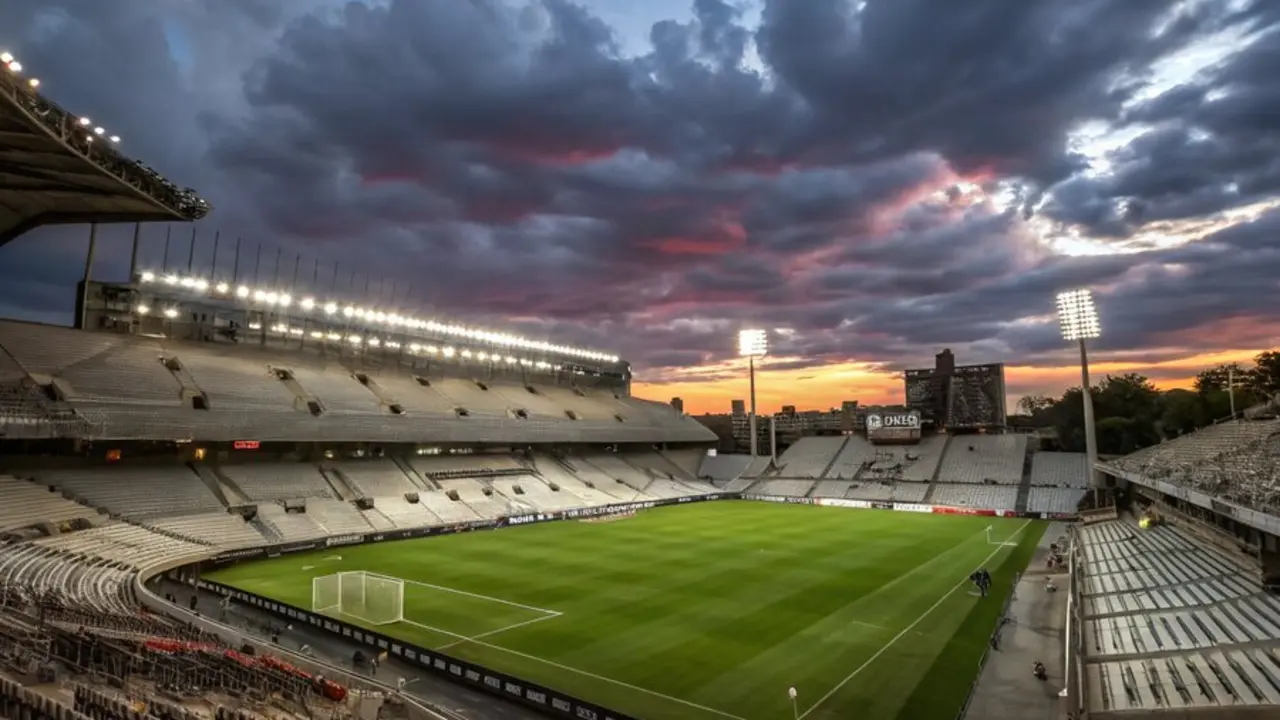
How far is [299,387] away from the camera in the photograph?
50.9m

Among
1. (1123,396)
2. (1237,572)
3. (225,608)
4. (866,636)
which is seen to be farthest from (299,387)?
(1123,396)

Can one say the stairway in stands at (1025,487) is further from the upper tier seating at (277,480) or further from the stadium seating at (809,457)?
the upper tier seating at (277,480)

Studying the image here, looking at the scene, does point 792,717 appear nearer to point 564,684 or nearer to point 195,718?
point 564,684

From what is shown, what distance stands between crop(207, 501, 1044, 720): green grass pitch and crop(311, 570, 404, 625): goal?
0.81 meters

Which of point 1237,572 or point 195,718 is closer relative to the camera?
point 195,718

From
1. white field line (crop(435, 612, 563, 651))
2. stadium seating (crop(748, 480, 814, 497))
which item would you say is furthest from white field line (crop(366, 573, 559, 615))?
stadium seating (crop(748, 480, 814, 497))

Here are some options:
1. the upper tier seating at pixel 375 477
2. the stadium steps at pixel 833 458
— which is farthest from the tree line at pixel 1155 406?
the upper tier seating at pixel 375 477

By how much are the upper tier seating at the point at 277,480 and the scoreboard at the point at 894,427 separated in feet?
173

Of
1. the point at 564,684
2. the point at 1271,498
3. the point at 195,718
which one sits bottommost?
the point at 564,684

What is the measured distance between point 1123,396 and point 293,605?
7431 centimetres

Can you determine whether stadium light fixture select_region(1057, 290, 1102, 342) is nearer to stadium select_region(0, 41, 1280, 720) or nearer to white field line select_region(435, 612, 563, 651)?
stadium select_region(0, 41, 1280, 720)

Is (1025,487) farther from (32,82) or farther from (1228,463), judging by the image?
(32,82)

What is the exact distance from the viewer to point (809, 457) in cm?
7450

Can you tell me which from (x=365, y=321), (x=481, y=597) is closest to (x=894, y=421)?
(x=365, y=321)
